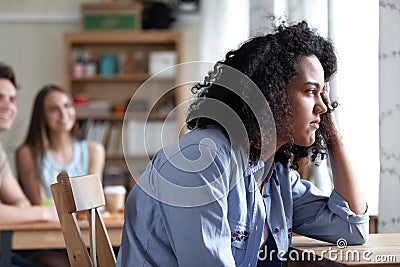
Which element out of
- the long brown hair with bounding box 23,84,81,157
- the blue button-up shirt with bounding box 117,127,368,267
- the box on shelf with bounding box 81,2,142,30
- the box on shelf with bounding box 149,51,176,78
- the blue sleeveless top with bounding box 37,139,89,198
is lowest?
the blue sleeveless top with bounding box 37,139,89,198

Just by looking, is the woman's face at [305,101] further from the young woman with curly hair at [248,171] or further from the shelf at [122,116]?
the shelf at [122,116]

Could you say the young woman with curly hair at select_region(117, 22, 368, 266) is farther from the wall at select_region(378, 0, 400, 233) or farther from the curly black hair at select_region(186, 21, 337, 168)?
the wall at select_region(378, 0, 400, 233)

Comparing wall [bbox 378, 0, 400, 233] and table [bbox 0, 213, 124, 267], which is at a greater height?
wall [bbox 378, 0, 400, 233]

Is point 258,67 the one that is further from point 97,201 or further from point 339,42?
point 339,42

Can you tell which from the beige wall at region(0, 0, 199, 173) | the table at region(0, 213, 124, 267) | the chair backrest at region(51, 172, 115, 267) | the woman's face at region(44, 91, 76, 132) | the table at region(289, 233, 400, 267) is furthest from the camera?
the beige wall at region(0, 0, 199, 173)

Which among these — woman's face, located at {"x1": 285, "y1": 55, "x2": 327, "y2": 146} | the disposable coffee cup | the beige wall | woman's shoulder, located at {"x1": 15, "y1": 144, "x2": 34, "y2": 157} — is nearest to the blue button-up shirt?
woman's face, located at {"x1": 285, "y1": 55, "x2": 327, "y2": 146}

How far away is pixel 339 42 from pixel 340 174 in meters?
0.88

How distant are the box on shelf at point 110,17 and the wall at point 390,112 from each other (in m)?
3.60

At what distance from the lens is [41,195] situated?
157 inches

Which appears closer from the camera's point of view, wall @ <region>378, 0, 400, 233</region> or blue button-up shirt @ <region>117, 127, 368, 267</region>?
blue button-up shirt @ <region>117, 127, 368, 267</region>

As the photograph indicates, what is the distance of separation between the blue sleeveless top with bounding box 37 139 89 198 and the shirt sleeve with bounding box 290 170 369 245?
213cm

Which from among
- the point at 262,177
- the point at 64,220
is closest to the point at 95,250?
the point at 64,220

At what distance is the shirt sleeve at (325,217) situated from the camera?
1.98 meters

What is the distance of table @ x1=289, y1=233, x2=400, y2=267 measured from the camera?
162cm
